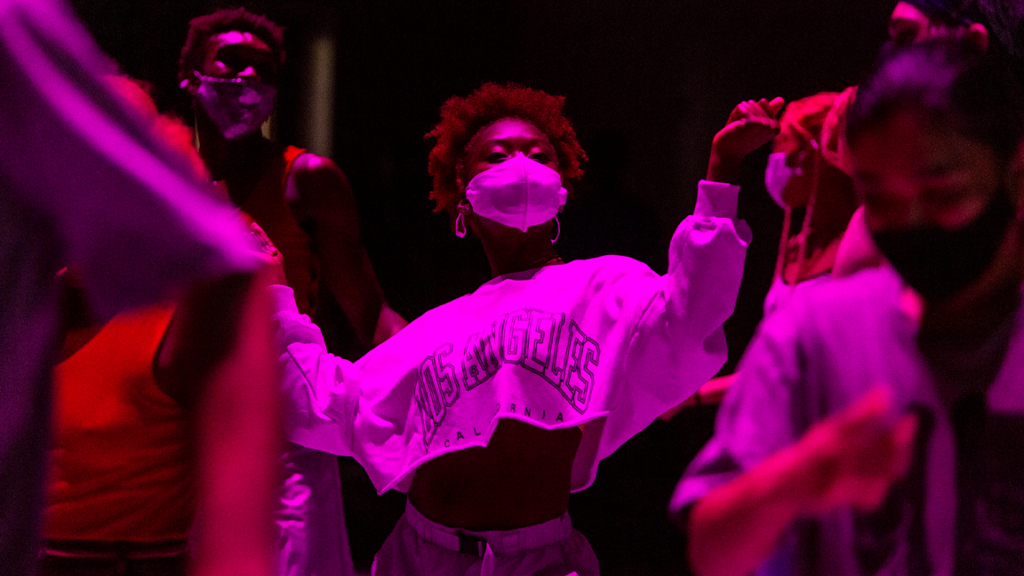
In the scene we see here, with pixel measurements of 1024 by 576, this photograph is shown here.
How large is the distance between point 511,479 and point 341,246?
0.85 meters

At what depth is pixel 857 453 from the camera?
870 millimetres

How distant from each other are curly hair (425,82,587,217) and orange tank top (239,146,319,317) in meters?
0.35

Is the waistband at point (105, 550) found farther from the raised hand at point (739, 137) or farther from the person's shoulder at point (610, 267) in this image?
the raised hand at point (739, 137)

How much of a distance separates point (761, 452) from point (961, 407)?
0.62 ft

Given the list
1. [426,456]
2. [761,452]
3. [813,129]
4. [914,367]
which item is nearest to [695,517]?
[761,452]

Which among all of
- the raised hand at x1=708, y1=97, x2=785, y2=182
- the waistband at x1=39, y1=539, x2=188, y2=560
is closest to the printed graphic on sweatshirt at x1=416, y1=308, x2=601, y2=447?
the raised hand at x1=708, y1=97, x2=785, y2=182

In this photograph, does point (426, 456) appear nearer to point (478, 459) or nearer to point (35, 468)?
point (478, 459)

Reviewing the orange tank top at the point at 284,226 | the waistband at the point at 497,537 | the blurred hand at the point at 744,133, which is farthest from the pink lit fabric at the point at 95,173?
the orange tank top at the point at 284,226

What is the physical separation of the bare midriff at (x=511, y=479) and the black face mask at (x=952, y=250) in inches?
45.9

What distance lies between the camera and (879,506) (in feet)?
2.94

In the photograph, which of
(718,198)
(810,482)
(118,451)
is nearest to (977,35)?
(718,198)

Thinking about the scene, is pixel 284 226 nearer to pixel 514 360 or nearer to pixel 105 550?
pixel 514 360

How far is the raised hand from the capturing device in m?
1.57

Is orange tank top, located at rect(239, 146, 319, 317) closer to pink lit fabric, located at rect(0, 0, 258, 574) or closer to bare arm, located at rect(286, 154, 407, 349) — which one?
bare arm, located at rect(286, 154, 407, 349)
